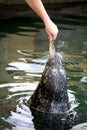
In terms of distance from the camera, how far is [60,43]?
329 inches

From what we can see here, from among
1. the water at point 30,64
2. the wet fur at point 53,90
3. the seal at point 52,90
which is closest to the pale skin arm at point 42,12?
the seal at point 52,90

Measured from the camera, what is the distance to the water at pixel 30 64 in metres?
4.63

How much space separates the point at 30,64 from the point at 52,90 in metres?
1.98

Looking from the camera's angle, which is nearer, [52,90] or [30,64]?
[52,90]

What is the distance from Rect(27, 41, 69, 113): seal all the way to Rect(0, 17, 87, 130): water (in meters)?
0.15

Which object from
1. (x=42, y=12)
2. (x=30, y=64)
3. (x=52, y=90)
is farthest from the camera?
(x=30, y=64)

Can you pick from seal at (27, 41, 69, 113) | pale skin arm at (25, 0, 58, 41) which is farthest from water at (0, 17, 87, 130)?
pale skin arm at (25, 0, 58, 41)

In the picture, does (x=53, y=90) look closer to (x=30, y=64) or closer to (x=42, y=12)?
(x=42, y=12)

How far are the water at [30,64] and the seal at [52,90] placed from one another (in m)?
0.15

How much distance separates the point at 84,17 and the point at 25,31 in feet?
8.22

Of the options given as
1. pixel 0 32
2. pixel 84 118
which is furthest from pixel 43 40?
pixel 84 118

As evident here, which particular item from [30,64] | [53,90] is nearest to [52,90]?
[53,90]

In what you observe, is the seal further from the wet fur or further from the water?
the water

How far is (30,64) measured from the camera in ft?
21.8
